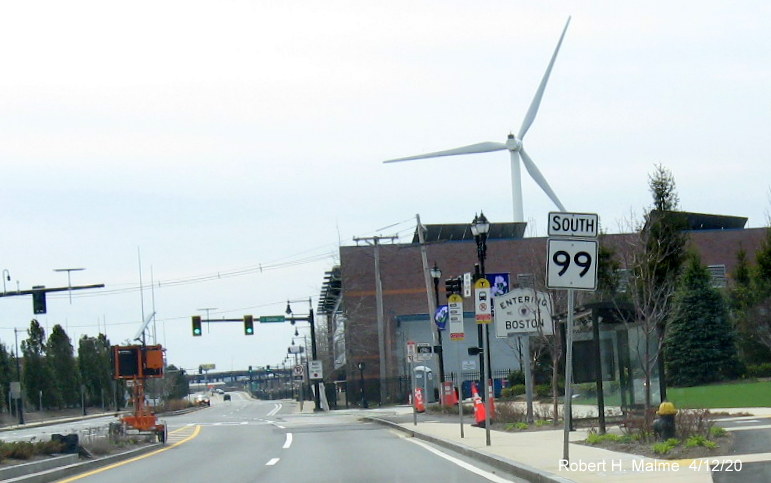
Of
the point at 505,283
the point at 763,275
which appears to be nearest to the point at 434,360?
the point at 763,275

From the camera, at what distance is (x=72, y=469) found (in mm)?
20453

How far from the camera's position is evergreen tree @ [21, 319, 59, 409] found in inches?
3167

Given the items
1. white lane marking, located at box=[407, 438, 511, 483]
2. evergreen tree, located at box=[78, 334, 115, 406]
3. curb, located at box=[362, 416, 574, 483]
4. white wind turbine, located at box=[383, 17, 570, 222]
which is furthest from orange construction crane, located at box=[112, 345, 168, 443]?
evergreen tree, located at box=[78, 334, 115, 406]

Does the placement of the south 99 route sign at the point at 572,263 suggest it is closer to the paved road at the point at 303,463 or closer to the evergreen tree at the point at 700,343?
the paved road at the point at 303,463

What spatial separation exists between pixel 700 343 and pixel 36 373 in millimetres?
54044

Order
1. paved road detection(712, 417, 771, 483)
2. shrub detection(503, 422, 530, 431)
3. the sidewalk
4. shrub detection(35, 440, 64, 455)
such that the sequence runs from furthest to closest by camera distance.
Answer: shrub detection(503, 422, 530, 431), shrub detection(35, 440, 64, 455), the sidewalk, paved road detection(712, 417, 771, 483)

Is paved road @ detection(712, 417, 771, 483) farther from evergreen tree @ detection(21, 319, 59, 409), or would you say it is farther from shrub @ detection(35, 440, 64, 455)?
evergreen tree @ detection(21, 319, 59, 409)

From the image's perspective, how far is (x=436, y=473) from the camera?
56.1ft

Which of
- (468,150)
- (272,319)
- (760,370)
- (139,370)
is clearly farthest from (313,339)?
(139,370)

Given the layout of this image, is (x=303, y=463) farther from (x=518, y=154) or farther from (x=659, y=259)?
(x=518, y=154)

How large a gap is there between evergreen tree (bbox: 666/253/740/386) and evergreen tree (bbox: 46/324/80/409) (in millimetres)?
54328

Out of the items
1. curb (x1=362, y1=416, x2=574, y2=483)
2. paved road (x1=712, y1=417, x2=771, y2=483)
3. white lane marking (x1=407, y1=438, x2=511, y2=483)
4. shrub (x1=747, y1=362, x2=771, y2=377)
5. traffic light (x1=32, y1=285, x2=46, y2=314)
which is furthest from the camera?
shrub (x1=747, y1=362, x2=771, y2=377)

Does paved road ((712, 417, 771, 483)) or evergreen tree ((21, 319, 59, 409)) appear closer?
paved road ((712, 417, 771, 483))

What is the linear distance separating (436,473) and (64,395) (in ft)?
254
